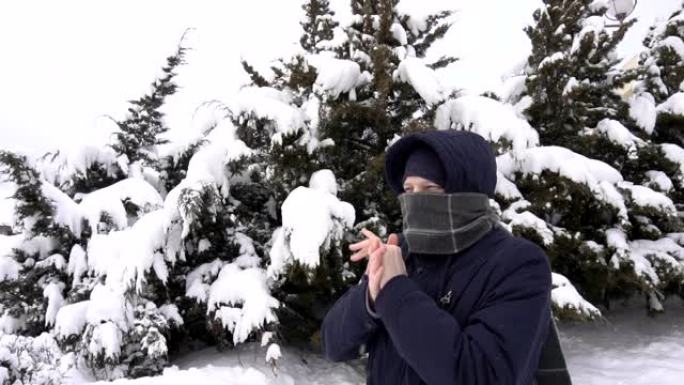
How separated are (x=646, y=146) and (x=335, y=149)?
347cm

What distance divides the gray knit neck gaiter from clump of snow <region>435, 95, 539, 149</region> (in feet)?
9.72

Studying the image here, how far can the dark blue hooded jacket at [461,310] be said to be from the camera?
1.07 meters

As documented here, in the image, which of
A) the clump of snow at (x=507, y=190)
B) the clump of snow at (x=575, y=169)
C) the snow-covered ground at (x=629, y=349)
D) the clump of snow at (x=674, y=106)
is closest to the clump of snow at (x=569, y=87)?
the clump of snow at (x=575, y=169)

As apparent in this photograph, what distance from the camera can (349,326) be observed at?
1.42 meters

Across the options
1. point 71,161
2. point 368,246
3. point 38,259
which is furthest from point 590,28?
point 38,259

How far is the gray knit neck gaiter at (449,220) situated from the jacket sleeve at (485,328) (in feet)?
0.44

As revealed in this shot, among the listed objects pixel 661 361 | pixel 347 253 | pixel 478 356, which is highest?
pixel 478 356

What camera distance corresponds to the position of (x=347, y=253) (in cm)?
435

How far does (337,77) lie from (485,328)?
12.0 ft

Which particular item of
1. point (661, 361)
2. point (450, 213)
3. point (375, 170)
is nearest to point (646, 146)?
point (661, 361)

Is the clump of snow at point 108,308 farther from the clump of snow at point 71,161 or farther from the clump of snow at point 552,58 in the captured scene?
the clump of snow at point 552,58

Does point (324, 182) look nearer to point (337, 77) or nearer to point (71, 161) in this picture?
point (337, 77)

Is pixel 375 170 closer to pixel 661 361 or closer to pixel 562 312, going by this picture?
pixel 562 312

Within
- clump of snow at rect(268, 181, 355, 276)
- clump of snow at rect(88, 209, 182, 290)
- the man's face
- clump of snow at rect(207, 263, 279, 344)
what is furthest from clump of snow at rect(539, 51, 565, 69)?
the man's face
